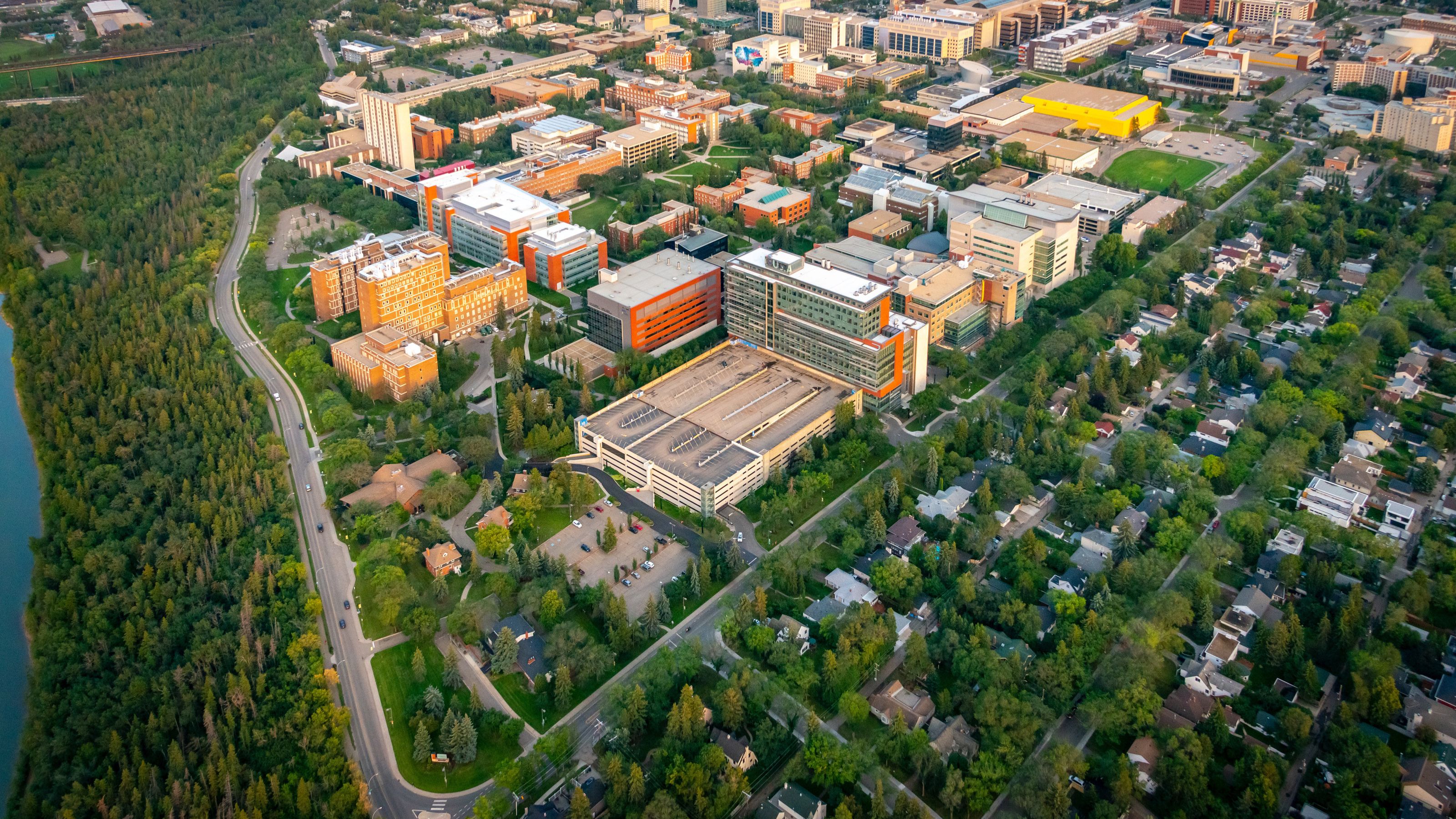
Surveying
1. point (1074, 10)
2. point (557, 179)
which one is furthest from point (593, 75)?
point (1074, 10)

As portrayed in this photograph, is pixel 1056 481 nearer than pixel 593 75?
Yes

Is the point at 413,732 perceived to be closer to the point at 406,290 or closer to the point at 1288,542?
the point at 406,290

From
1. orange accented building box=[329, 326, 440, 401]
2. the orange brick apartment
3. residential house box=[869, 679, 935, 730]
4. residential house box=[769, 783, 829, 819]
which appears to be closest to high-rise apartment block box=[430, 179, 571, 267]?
orange accented building box=[329, 326, 440, 401]

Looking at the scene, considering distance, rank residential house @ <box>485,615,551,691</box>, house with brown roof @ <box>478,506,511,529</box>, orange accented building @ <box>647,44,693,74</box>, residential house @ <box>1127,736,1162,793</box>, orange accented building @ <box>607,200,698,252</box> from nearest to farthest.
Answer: residential house @ <box>1127,736,1162,793</box> → residential house @ <box>485,615,551,691</box> → house with brown roof @ <box>478,506,511,529</box> → orange accented building @ <box>607,200,698,252</box> → orange accented building @ <box>647,44,693,74</box>

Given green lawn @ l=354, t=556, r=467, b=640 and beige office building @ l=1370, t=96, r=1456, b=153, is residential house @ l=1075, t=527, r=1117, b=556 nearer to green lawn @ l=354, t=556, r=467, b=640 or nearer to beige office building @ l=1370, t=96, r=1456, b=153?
green lawn @ l=354, t=556, r=467, b=640

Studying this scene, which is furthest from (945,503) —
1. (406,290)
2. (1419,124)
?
(1419,124)

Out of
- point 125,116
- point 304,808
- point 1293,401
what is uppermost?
point 125,116

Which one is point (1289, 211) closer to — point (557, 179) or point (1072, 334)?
point (1072, 334)
